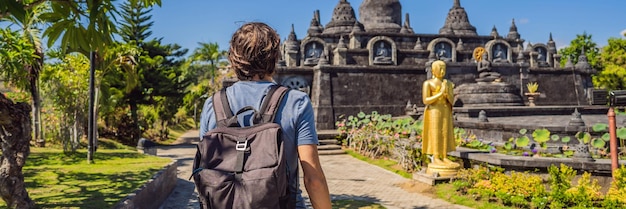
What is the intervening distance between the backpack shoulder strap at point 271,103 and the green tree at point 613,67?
34.0 meters

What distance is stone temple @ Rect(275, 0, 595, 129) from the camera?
65.1 feet

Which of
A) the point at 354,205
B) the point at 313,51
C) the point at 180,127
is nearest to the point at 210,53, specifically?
the point at 180,127

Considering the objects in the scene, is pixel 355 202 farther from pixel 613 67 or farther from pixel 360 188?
pixel 613 67

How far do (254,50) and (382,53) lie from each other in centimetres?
2178

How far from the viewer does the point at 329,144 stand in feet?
51.0

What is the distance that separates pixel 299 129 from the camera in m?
1.77

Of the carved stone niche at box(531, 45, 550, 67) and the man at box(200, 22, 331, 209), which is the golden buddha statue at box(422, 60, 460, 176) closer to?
the man at box(200, 22, 331, 209)

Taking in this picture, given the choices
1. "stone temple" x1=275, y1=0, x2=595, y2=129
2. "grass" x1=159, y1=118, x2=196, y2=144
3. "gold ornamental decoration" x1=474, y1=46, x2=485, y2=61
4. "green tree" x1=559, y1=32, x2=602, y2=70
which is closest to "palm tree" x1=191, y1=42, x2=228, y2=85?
"grass" x1=159, y1=118, x2=196, y2=144

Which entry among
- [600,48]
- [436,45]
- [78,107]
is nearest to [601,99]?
[78,107]

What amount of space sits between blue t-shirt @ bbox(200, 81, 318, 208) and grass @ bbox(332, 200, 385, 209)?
5225mm

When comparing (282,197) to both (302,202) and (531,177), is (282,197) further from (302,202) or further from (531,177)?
(531,177)

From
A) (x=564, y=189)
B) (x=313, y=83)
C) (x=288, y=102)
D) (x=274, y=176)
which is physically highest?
(x=313, y=83)

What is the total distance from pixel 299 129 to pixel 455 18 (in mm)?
30171

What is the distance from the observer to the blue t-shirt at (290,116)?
5.76 ft
